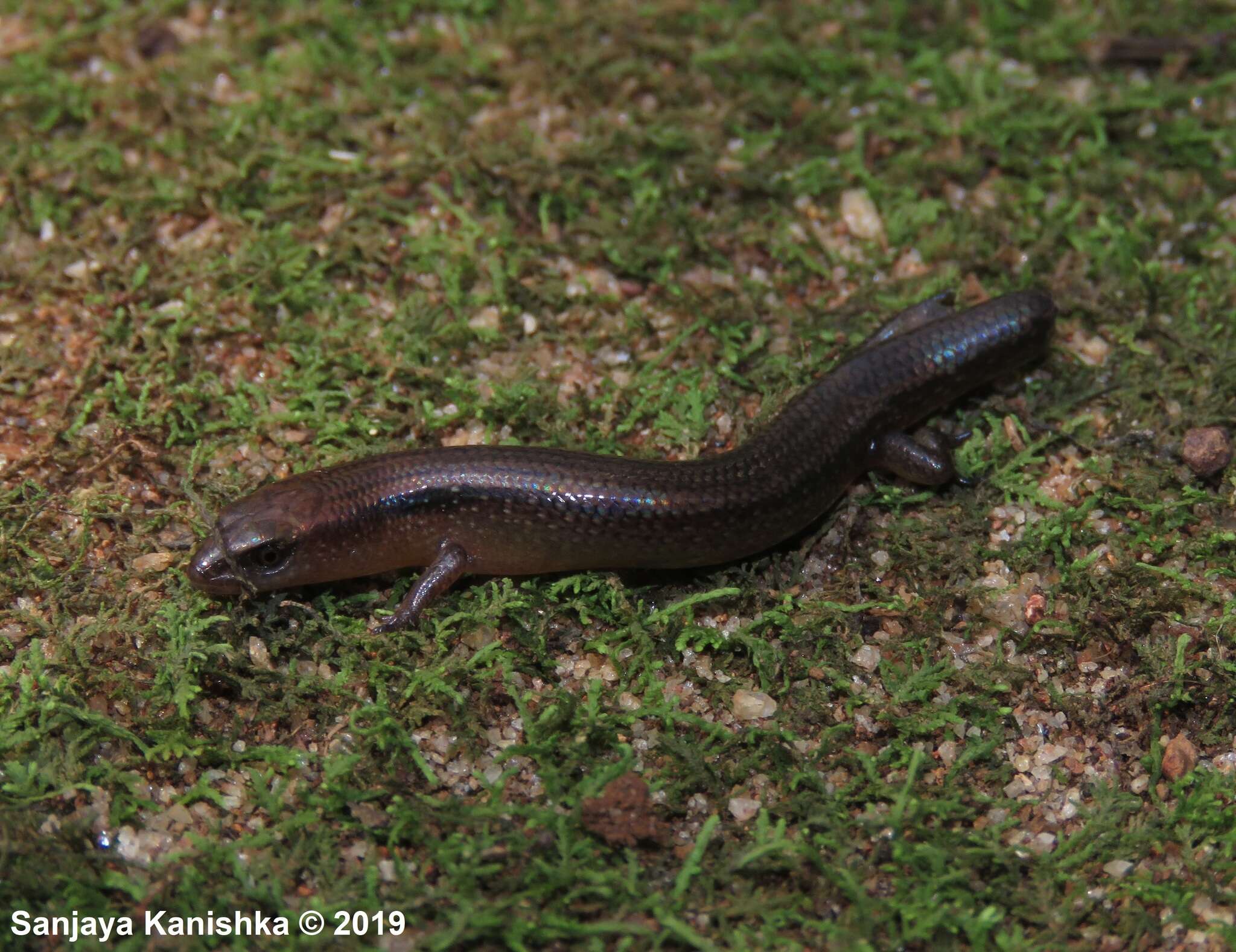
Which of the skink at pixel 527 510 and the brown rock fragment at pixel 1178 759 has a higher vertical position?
the skink at pixel 527 510

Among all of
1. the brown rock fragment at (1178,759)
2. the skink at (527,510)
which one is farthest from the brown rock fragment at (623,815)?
the brown rock fragment at (1178,759)

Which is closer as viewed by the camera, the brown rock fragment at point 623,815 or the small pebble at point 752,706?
the brown rock fragment at point 623,815

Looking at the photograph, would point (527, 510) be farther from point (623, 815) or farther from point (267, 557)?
point (623, 815)

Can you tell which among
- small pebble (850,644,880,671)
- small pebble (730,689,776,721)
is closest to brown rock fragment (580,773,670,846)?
small pebble (730,689,776,721)

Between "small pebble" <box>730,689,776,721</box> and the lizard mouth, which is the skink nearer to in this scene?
the lizard mouth

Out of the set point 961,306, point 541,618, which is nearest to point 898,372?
point 961,306

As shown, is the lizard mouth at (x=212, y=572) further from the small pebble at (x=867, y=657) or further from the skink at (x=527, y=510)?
the small pebble at (x=867, y=657)
